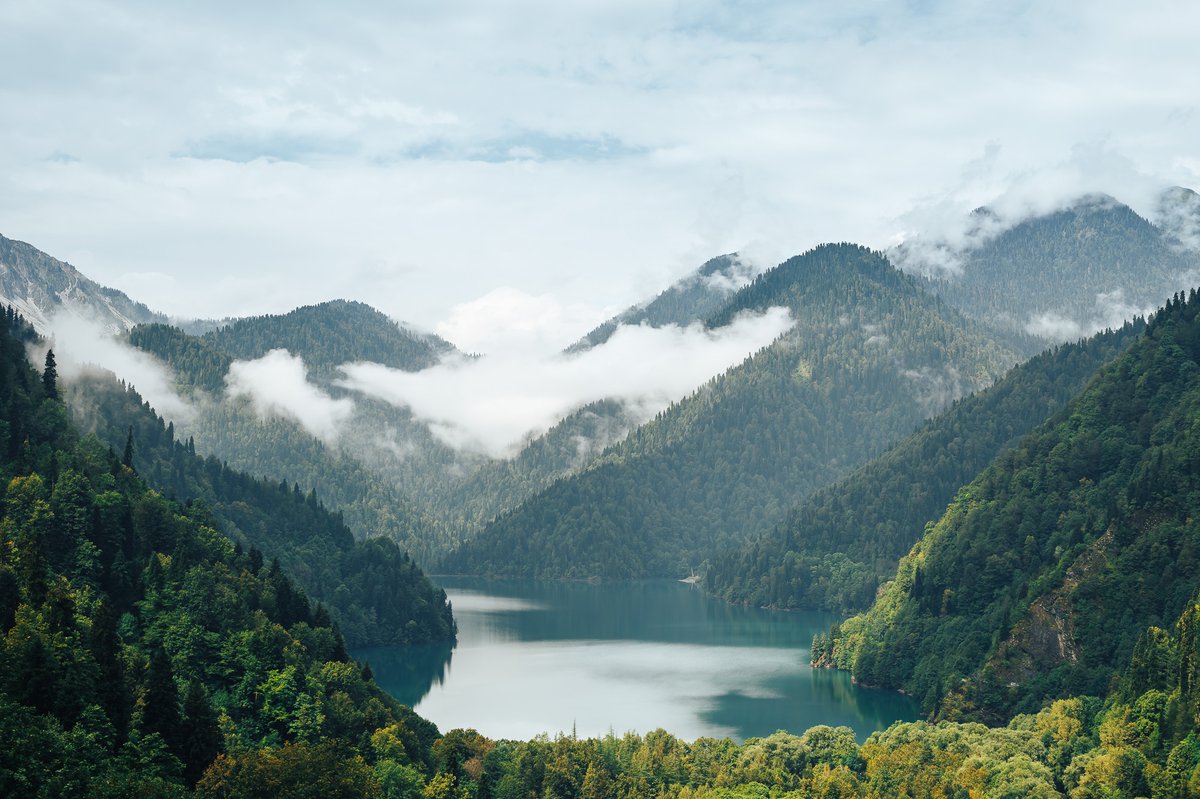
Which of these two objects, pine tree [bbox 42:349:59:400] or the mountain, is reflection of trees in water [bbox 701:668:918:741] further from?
pine tree [bbox 42:349:59:400]

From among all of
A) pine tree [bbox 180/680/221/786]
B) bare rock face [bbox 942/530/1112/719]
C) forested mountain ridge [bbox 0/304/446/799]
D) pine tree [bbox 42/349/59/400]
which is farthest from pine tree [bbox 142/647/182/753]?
bare rock face [bbox 942/530/1112/719]

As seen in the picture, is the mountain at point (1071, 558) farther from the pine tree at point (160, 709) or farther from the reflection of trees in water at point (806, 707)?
the pine tree at point (160, 709)

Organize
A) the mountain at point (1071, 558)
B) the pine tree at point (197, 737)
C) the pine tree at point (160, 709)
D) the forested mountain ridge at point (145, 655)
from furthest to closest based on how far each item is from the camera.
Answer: the mountain at point (1071, 558)
the pine tree at point (160, 709)
the pine tree at point (197, 737)
the forested mountain ridge at point (145, 655)

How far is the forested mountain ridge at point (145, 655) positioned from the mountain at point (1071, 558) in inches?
2718

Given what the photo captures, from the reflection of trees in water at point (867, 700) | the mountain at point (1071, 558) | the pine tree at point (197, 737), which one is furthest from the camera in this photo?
the reflection of trees in water at point (867, 700)

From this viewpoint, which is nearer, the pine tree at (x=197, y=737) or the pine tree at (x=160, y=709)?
the pine tree at (x=197, y=737)

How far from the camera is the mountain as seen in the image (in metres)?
153

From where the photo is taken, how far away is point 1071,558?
6491 inches

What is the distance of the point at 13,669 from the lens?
87.6 meters

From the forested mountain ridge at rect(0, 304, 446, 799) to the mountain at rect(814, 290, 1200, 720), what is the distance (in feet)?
226

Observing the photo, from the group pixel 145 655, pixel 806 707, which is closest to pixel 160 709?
pixel 145 655

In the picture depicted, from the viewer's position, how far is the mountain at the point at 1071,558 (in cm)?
15300

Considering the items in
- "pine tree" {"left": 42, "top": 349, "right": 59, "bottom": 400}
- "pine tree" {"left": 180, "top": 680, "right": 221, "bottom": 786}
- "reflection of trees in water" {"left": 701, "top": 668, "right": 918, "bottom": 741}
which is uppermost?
"pine tree" {"left": 42, "top": 349, "right": 59, "bottom": 400}

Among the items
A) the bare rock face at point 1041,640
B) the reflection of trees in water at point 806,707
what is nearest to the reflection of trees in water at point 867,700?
the reflection of trees in water at point 806,707
